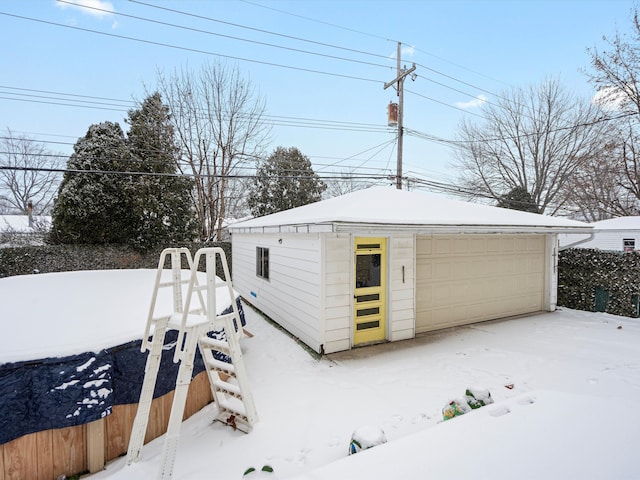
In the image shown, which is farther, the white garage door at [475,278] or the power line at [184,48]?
the power line at [184,48]

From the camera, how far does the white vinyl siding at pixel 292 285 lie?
5.27m

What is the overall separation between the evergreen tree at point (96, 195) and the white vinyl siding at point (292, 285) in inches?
174

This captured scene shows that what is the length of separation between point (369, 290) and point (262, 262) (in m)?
3.52

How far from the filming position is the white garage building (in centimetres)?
515

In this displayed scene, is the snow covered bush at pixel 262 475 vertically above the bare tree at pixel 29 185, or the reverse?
the bare tree at pixel 29 185

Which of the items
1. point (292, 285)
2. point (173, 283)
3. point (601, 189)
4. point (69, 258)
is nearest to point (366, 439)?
point (173, 283)

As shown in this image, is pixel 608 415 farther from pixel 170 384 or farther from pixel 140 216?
pixel 140 216

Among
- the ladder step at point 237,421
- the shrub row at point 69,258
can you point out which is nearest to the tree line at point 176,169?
the shrub row at point 69,258

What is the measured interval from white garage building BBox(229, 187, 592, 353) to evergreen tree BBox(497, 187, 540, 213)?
11348 millimetres

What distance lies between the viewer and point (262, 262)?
8.18 meters

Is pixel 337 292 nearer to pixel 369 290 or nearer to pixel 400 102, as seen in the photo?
pixel 369 290

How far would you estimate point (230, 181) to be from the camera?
1585cm

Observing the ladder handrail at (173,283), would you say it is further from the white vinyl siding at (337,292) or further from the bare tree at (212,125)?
the bare tree at (212,125)

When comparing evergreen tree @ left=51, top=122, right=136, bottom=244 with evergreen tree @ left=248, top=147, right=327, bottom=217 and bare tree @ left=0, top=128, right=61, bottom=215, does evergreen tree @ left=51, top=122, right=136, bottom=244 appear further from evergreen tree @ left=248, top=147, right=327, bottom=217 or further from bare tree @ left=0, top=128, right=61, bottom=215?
bare tree @ left=0, top=128, right=61, bottom=215
